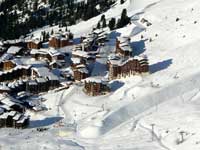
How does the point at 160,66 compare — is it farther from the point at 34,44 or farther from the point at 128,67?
the point at 34,44

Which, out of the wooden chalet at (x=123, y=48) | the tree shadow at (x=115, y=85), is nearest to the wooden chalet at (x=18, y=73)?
the wooden chalet at (x=123, y=48)

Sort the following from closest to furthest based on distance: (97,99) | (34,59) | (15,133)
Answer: (15,133), (97,99), (34,59)

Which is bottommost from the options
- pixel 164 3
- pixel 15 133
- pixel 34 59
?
pixel 15 133

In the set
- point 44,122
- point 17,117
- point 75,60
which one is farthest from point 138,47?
point 17,117

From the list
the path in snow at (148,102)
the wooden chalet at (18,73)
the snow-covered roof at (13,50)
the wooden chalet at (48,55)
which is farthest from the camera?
the snow-covered roof at (13,50)

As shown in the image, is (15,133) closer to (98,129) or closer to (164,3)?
(98,129)

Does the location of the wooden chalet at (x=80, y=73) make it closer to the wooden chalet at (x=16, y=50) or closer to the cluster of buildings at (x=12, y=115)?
the cluster of buildings at (x=12, y=115)

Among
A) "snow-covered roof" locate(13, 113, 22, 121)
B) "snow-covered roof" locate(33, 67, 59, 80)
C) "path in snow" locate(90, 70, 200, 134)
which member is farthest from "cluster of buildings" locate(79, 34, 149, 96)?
"snow-covered roof" locate(13, 113, 22, 121)

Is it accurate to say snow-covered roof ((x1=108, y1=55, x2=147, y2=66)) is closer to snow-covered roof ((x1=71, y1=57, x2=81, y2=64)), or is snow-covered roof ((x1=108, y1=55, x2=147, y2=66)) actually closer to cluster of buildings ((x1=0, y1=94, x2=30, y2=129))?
snow-covered roof ((x1=71, y1=57, x2=81, y2=64))

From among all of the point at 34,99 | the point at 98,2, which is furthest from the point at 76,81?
the point at 98,2
